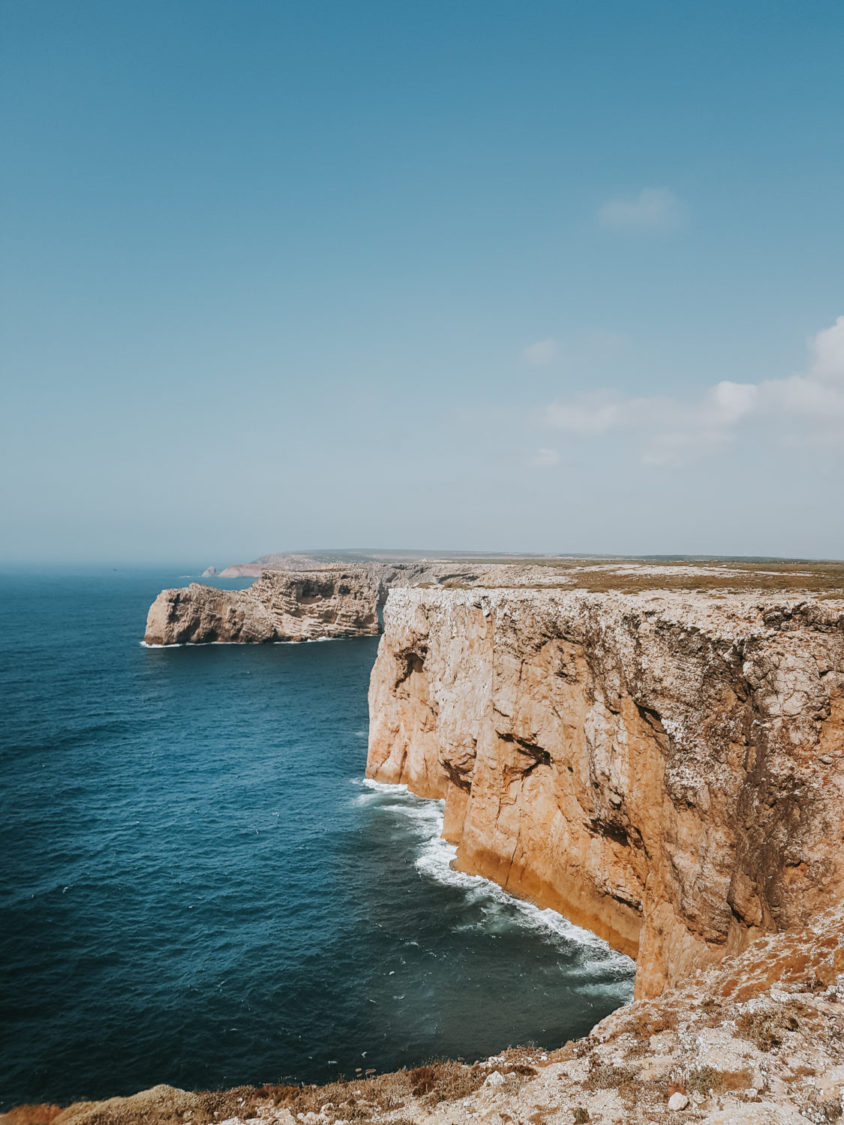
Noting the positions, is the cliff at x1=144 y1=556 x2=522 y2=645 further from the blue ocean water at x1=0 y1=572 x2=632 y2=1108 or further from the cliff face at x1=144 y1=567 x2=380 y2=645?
the blue ocean water at x1=0 y1=572 x2=632 y2=1108

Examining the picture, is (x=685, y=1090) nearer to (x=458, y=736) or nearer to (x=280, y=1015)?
(x=280, y=1015)

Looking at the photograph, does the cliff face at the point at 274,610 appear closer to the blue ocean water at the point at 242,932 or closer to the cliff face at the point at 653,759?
the blue ocean water at the point at 242,932

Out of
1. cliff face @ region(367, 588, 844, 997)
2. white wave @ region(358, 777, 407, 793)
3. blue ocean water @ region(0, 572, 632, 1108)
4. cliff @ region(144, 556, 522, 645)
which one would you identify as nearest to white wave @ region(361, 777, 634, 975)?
blue ocean water @ region(0, 572, 632, 1108)

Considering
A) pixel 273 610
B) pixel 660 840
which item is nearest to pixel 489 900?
pixel 660 840

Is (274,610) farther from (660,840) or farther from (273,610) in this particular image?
(660,840)

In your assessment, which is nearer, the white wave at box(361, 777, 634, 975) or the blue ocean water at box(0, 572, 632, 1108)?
the blue ocean water at box(0, 572, 632, 1108)
